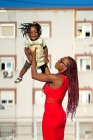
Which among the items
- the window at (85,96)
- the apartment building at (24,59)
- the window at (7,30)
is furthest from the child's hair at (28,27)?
the window at (85,96)

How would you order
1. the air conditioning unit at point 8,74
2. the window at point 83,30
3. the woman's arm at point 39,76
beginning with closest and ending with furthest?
the woman's arm at point 39,76 → the window at point 83,30 → the air conditioning unit at point 8,74

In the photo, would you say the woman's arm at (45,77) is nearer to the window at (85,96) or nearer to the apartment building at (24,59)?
the apartment building at (24,59)

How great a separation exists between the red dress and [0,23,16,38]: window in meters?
7.87

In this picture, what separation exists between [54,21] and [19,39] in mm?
805

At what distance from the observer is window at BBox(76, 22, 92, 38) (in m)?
11.0

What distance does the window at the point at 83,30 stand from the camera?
36.1 ft

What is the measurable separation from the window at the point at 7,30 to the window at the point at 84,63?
1.45 meters

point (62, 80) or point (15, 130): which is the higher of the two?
point (62, 80)

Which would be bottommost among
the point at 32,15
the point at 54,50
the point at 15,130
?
the point at 15,130

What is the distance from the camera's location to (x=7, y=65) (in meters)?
11.6

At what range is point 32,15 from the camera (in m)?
10.7

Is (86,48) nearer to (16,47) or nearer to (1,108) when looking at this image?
(16,47)

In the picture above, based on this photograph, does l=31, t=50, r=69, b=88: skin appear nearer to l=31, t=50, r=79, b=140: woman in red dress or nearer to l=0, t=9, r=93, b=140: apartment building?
l=31, t=50, r=79, b=140: woman in red dress

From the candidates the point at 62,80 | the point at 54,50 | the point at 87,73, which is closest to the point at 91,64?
the point at 87,73
